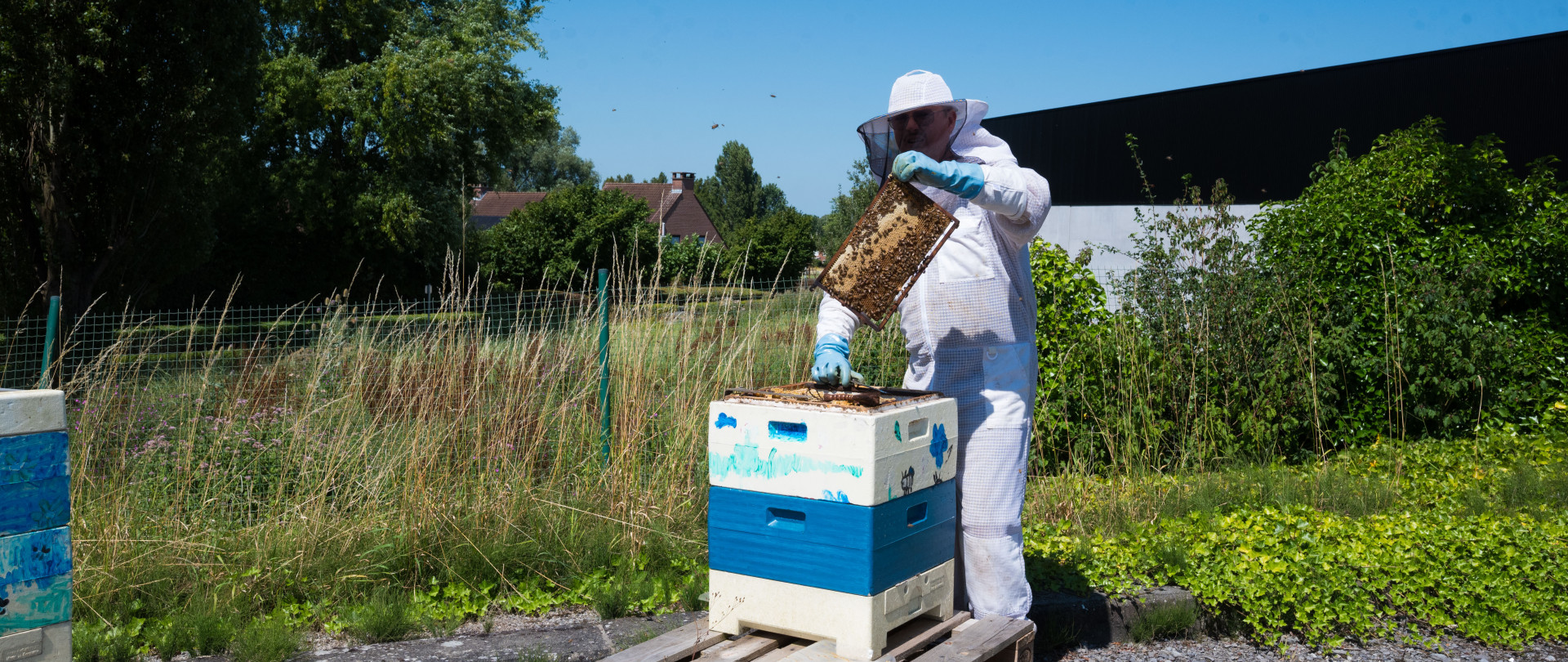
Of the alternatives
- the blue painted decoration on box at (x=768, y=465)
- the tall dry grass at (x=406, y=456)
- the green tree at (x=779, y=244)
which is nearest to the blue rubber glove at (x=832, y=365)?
the blue painted decoration on box at (x=768, y=465)

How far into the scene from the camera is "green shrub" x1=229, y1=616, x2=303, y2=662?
132 inches

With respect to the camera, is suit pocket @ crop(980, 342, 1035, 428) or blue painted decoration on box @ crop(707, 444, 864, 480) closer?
blue painted decoration on box @ crop(707, 444, 864, 480)

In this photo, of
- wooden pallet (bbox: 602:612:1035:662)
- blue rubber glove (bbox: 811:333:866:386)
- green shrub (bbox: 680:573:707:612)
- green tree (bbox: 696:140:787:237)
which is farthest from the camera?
green tree (bbox: 696:140:787:237)

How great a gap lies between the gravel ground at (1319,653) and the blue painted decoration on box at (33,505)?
10.2 ft

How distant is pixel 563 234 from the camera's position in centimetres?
2669

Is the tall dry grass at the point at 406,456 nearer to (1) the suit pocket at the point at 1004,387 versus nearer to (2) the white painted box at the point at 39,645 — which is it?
(2) the white painted box at the point at 39,645

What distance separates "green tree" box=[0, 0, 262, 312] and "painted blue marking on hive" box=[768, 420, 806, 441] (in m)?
8.93

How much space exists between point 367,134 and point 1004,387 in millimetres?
20637

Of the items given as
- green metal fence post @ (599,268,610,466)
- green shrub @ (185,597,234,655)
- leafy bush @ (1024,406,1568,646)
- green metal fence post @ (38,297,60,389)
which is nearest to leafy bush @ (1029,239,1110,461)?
leafy bush @ (1024,406,1568,646)

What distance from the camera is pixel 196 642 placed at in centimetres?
345

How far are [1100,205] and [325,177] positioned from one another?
16685mm

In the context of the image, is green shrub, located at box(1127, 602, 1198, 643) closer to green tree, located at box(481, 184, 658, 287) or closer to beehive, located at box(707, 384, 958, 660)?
beehive, located at box(707, 384, 958, 660)

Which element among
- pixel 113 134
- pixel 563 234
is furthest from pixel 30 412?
pixel 563 234

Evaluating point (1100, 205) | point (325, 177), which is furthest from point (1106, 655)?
point (325, 177)
